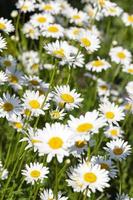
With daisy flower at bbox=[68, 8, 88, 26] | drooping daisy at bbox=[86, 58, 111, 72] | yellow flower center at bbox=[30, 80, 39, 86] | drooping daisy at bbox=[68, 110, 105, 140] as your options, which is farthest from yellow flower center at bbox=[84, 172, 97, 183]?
daisy flower at bbox=[68, 8, 88, 26]

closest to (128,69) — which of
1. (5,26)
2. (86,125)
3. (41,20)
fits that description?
(41,20)

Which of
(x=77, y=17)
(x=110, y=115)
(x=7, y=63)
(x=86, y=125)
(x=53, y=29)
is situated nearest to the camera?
(x=86, y=125)

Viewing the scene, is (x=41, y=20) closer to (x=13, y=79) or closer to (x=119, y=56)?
(x=119, y=56)

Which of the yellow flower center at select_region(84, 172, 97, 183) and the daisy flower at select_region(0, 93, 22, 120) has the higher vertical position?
the daisy flower at select_region(0, 93, 22, 120)

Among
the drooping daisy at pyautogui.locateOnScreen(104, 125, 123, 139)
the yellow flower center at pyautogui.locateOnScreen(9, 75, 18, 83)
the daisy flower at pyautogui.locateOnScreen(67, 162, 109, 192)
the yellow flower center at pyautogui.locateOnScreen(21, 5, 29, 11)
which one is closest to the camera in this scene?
the daisy flower at pyautogui.locateOnScreen(67, 162, 109, 192)

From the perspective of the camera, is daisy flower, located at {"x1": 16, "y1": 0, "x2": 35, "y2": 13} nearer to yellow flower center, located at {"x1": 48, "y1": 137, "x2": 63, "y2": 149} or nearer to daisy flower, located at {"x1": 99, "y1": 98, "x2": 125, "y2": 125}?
daisy flower, located at {"x1": 99, "y1": 98, "x2": 125, "y2": 125}

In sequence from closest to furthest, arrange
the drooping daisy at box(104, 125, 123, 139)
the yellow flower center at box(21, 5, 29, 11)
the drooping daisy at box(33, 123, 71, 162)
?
1. the drooping daisy at box(33, 123, 71, 162)
2. the drooping daisy at box(104, 125, 123, 139)
3. the yellow flower center at box(21, 5, 29, 11)

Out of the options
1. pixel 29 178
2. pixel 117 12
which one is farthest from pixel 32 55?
pixel 29 178

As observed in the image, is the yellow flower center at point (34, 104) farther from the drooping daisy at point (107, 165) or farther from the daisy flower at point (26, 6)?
the daisy flower at point (26, 6)

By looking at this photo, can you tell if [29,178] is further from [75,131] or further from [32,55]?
[32,55]
